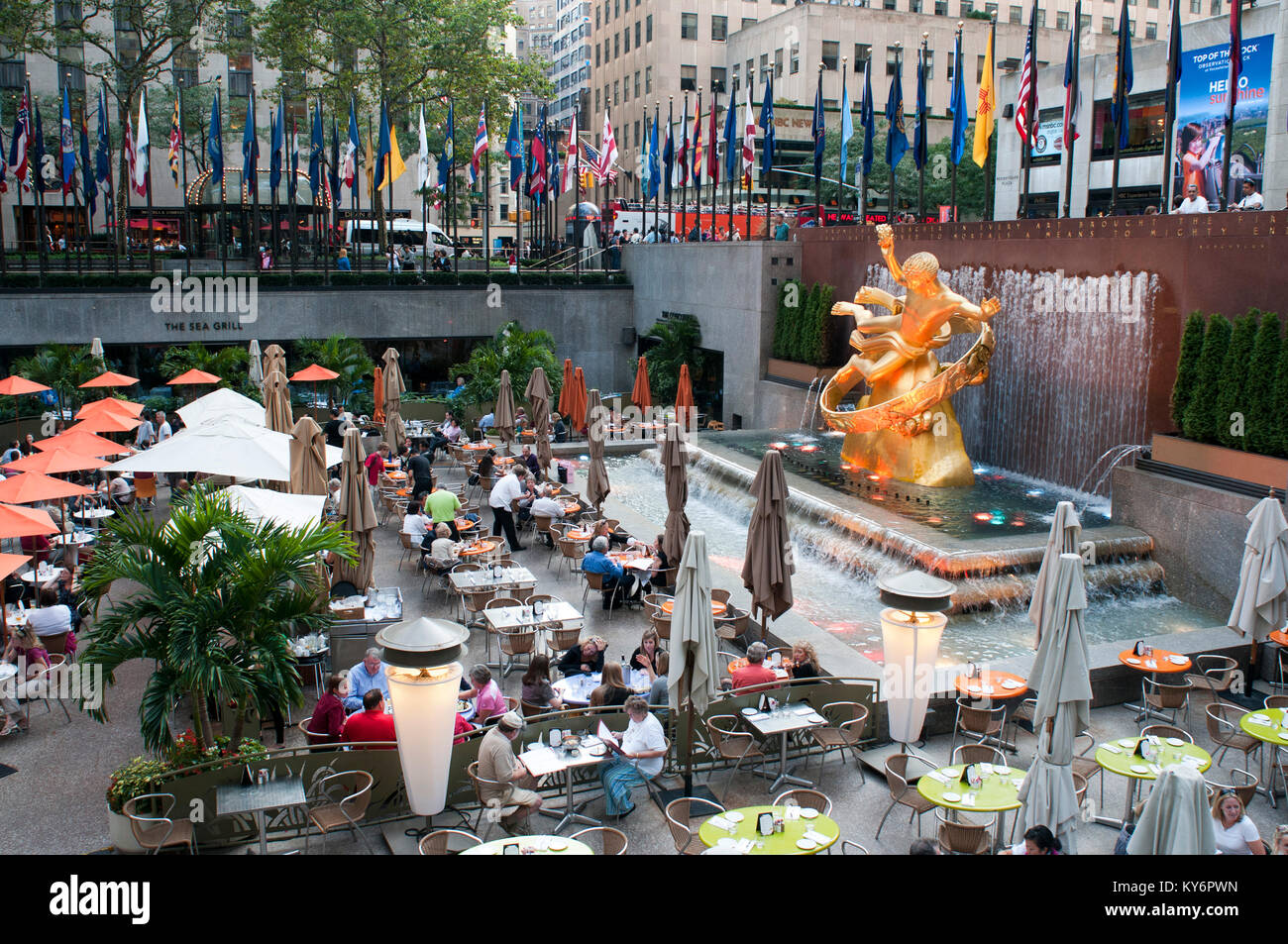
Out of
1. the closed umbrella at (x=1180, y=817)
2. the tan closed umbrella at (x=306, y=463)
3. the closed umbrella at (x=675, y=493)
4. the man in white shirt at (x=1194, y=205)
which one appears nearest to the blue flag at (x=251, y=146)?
the tan closed umbrella at (x=306, y=463)

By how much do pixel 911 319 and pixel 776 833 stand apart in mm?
13840

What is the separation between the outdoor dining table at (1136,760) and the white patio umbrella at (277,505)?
28.2 ft

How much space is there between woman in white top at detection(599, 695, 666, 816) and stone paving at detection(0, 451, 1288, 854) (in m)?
0.23

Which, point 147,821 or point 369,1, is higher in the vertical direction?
point 369,1

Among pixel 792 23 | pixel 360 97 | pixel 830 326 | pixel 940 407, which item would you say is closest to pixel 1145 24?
pixel 792 23

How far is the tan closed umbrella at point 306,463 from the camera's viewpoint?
14.6 m

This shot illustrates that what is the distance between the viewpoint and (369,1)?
4322cm

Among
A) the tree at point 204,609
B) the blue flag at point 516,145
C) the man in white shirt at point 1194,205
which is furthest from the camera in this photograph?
the blue flag at point 516,145

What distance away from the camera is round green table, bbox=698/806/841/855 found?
7898mm

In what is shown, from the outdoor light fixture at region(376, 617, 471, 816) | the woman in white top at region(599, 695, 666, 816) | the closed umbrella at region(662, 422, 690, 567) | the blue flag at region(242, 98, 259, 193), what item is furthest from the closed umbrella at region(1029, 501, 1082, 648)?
the blue flag at region(242, 98, 259, 193)

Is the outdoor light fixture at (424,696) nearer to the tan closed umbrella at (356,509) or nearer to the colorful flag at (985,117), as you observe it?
the tan closed umbrella at (356,509)

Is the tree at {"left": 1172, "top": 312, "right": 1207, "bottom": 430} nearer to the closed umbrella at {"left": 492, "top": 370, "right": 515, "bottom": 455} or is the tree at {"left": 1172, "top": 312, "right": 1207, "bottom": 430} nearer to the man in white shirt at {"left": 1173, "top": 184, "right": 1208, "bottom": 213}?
the man in white shirt at {"left": 1173, "top": 184, "right": 1208, "bottom": 213}
